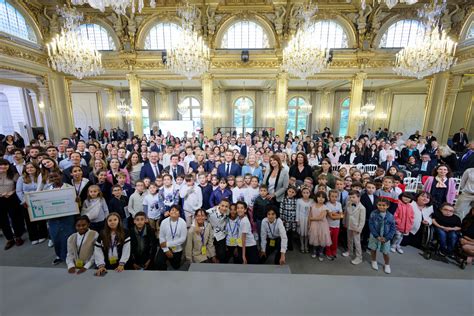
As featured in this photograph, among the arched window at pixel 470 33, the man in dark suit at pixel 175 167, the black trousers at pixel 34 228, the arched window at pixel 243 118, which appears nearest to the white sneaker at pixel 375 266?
the man in dark suit at pixel 175 167

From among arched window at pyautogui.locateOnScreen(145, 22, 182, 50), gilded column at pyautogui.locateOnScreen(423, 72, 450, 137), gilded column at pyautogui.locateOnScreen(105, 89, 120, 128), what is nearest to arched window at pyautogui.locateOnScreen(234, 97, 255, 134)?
arched window at pyautogui.locateOnScreen(145, 22, 182, 50)

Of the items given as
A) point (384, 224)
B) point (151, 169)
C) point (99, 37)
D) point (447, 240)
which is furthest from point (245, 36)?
point (447, 240)

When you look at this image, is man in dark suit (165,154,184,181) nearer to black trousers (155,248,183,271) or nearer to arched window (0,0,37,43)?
black trousers (155,248,183,271)

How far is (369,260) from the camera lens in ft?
11.6

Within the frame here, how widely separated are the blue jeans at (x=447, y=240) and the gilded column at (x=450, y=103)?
10.2 metres

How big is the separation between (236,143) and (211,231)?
560 cm

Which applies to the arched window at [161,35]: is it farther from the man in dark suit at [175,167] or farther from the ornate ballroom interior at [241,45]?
the man in dark suit at [175,167]

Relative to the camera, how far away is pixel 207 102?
11.2 m

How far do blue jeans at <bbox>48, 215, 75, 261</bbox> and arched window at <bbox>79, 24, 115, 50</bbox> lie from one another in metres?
11.4

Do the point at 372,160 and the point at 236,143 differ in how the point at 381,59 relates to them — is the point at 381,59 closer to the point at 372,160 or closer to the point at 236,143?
the point at 372,160

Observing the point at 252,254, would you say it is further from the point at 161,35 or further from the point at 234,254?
the point at 161,35

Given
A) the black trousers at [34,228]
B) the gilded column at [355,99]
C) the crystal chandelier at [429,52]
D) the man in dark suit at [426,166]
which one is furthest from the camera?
the gilded column at [355,99]

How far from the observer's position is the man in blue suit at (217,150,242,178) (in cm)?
489

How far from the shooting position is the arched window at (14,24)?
27.2ft
